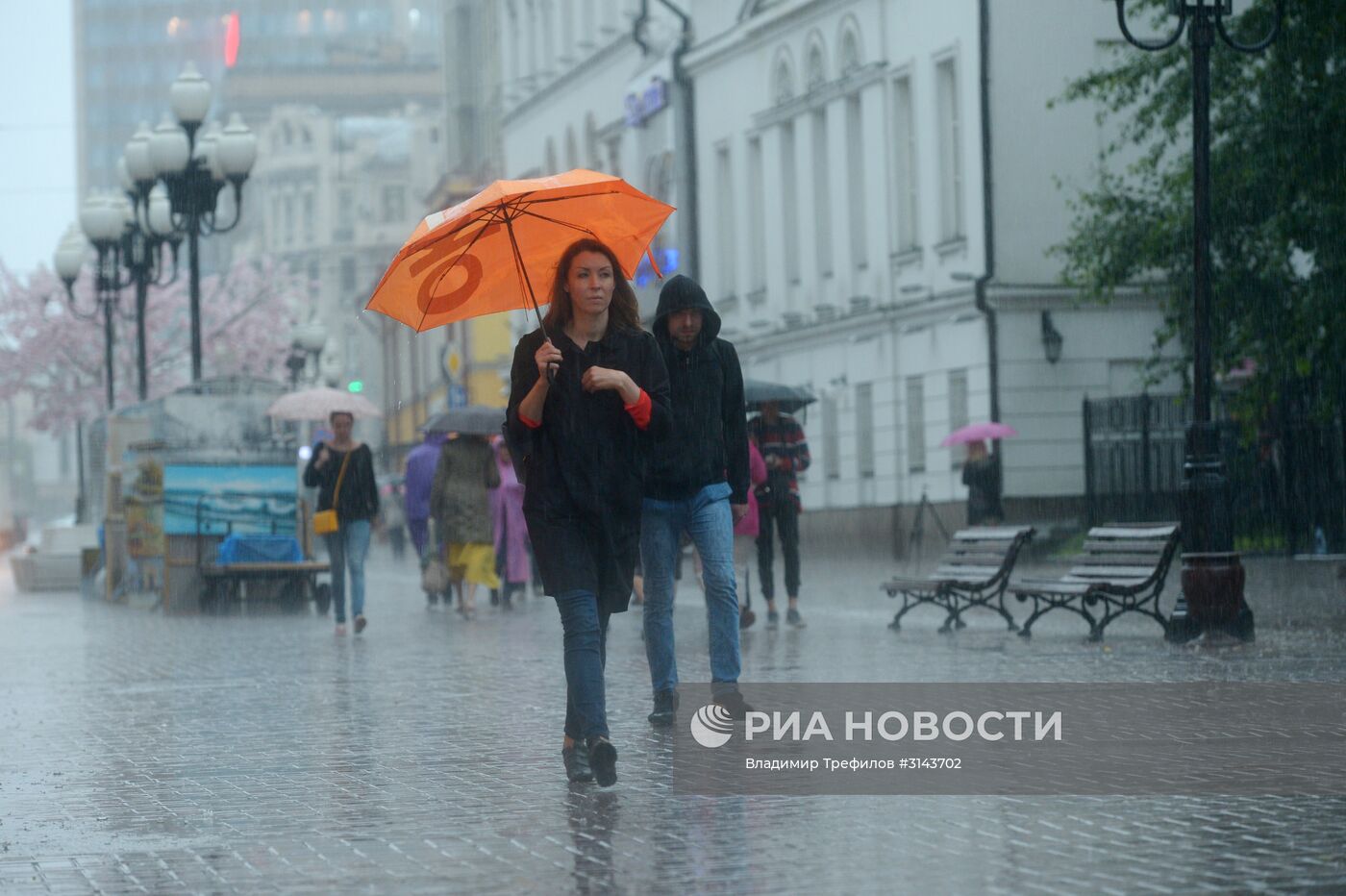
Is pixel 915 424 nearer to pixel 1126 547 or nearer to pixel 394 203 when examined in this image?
pixel 1126 547

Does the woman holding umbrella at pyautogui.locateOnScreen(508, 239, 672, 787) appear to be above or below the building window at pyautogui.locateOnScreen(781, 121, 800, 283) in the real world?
below

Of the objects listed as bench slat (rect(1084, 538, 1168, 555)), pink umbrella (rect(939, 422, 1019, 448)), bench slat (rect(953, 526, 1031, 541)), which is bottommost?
bench slat (rect(1084, 538, 1168, 555))

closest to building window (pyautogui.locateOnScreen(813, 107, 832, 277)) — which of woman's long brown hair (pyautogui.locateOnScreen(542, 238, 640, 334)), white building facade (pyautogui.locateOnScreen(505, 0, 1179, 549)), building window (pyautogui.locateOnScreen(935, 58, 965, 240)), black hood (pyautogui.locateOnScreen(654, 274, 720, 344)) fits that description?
white building facade (pyautogui.locateOnScreen(505, 0, 1179, 549))

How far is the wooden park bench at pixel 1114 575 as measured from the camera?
16.1 meters

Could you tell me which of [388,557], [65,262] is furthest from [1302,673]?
[388,557]

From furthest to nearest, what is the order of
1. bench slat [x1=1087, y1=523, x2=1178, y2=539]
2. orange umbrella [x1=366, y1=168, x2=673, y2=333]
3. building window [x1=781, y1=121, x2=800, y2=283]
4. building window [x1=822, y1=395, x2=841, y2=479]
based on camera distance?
building window [x1=781, y1=121, x2=800, y2=283] → building window [x1=822, y1=395, x2=841, y2=479] → bench slat [x1=1087, y1=523, x2=1178, y2=539] → orange umbrella [x1=366, y1=168, x2=673, y2=333]

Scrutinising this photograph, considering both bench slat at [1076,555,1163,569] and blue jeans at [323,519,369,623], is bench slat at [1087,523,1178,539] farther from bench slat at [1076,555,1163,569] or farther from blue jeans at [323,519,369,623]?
blue jeans at [323,519,369,623]

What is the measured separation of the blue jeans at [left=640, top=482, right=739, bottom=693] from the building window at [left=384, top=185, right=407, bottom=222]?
11432 cm

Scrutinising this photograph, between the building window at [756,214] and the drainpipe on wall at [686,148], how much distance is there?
277 centimetres

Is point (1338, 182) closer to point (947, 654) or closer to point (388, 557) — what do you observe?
point (947, 654)

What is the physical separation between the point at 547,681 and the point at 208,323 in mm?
70587

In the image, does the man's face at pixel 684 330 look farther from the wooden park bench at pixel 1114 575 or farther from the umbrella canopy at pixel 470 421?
the umbrella canopy at pixel 470 421

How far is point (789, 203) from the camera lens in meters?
45.6

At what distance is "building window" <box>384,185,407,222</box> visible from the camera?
123688mm
